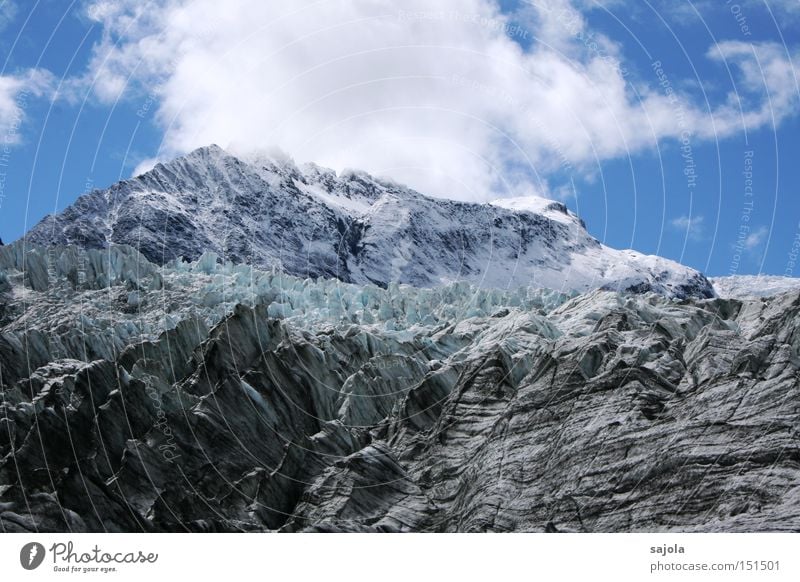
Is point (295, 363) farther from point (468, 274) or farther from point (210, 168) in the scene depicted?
point (468, 274)

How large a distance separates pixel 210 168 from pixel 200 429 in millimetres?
112018

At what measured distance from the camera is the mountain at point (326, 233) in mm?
138500

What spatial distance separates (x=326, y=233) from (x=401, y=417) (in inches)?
4556

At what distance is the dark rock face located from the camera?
135 ft

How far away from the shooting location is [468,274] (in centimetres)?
17562
